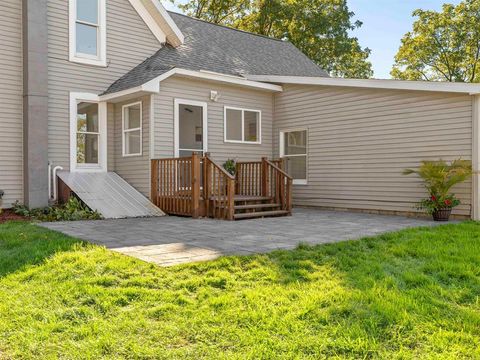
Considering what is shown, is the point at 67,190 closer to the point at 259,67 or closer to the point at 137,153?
the point at 137,153

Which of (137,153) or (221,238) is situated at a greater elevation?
(137,153)

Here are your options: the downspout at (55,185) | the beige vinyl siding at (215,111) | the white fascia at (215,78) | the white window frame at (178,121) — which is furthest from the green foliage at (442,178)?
the downspout at (55,185)

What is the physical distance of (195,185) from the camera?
8484 mm

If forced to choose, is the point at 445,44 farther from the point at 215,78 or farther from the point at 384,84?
the point at 215,78

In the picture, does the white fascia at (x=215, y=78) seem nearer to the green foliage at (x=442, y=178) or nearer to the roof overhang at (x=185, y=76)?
the roof overhang at (x=185, y=76)

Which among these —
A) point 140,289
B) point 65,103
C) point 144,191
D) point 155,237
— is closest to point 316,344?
point 140,289

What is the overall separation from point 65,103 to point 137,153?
197 cm

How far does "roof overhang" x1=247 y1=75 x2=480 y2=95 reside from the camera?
814cm

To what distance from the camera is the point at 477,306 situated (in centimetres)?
317

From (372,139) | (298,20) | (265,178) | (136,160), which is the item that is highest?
(298,20)

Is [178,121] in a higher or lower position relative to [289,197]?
higher

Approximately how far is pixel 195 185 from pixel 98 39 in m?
4.81

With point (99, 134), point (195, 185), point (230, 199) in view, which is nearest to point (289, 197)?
point (230, 199)

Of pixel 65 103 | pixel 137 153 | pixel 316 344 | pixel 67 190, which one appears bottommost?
pixel 316 344
